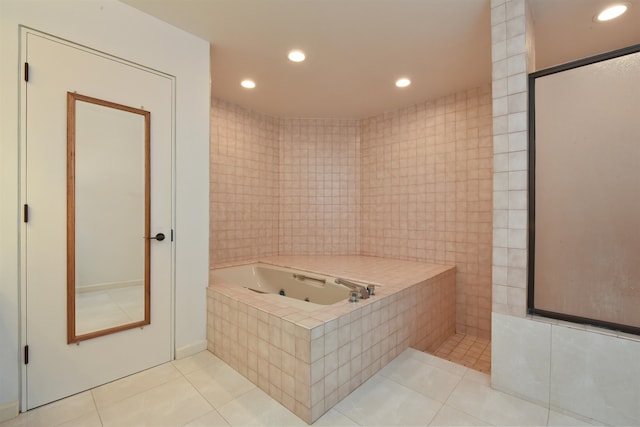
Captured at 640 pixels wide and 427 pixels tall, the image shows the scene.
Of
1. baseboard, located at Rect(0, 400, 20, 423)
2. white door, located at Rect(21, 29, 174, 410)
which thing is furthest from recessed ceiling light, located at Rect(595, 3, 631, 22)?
baseboard, located at Rect(0, 400, 20, 423)

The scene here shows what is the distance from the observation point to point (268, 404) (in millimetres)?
1552

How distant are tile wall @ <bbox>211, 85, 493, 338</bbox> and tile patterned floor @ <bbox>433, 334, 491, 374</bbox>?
5.1 inches

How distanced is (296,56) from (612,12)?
2.07 m

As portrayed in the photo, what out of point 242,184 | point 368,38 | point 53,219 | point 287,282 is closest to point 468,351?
point 287,282

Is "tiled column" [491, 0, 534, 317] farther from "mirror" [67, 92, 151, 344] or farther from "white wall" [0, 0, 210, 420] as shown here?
"mirror" [67, 92, 151, 344]

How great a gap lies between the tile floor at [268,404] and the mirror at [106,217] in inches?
14.2

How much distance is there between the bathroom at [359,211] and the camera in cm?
148

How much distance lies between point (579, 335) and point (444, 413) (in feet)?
2.50

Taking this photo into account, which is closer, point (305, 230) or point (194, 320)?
point (194, 320)

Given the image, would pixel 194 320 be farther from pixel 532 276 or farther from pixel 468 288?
pixel 468 288

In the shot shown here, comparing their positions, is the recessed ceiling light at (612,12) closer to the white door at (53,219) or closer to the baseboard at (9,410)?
the white door at (53,219)

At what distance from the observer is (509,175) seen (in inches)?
62.5

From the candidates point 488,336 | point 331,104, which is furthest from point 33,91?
point 488,336

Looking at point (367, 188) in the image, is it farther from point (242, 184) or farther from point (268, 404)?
point (268, 404)
